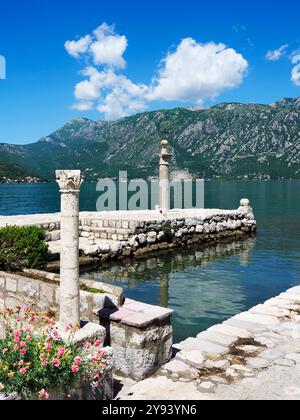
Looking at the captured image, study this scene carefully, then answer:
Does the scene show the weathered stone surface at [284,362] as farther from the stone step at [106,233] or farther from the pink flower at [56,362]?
the stone step at [106,233]

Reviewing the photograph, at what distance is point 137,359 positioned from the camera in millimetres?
5766

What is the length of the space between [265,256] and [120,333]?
613 inches

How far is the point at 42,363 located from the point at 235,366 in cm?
309

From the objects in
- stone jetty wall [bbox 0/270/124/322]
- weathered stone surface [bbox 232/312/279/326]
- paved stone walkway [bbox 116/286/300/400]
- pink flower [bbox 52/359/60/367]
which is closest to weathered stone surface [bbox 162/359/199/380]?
paved stone walkway [bbox 116/286/300/400]

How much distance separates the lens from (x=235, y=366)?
6.05m

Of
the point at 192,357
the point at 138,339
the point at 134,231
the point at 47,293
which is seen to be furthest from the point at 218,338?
the point at 134,231

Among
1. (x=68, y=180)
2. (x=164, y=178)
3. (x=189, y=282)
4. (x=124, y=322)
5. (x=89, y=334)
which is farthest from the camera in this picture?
(x=164, y=178)

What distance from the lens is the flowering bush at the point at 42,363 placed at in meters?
4.09

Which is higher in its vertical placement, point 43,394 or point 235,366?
point 43,394

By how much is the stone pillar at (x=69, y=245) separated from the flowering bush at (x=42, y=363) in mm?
658

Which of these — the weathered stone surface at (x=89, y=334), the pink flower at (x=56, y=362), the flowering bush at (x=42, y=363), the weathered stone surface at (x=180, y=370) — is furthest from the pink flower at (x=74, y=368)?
the weathered stone surface at (x=180, y=370)

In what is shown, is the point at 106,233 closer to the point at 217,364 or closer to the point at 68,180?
the point at 217,364

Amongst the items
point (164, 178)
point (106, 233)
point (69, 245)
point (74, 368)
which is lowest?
point (106, 233)
